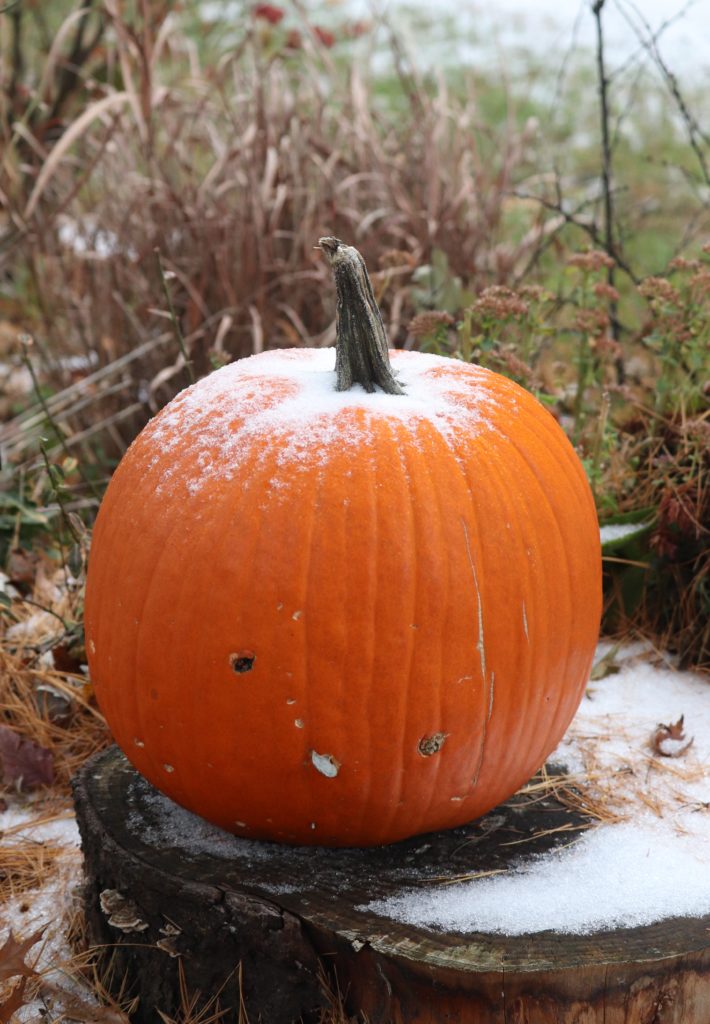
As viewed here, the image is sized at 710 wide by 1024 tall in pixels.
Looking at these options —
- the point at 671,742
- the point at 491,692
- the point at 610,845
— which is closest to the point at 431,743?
the point at 491,692

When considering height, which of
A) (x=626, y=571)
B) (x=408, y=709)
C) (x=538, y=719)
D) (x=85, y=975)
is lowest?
(x=85, y=975)

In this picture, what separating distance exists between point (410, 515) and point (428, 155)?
10.4ft

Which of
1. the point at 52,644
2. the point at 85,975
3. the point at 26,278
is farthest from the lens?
the point at 26,278

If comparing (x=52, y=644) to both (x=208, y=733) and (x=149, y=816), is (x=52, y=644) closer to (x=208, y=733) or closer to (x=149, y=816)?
(x=149, y=816)

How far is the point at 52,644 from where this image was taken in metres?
2.65

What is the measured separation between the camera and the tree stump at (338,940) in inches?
58.9

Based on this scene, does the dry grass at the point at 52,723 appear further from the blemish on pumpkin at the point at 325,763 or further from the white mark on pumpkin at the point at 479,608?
the white mark on pumpkin at the point at 479,608

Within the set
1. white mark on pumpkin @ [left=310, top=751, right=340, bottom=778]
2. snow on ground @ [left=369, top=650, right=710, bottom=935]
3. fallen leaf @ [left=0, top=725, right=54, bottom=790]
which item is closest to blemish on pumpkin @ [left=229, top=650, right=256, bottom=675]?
white mark on pumpkin @ [left=310, top=751, right=340, bottom=778]

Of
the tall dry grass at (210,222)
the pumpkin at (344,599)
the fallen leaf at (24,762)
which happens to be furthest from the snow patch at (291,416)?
the tall dry grass at (210,222)

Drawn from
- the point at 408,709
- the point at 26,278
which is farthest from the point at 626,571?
the point at 26,278

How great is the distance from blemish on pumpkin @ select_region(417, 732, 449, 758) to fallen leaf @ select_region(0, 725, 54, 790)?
1.17m

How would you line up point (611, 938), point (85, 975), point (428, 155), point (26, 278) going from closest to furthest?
point (611, 938) → point (85, 975) → point (428, 155) → point (26, 278)

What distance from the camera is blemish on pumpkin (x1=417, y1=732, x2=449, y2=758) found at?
1.62m

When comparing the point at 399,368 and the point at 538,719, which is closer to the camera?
the point at 538,719
